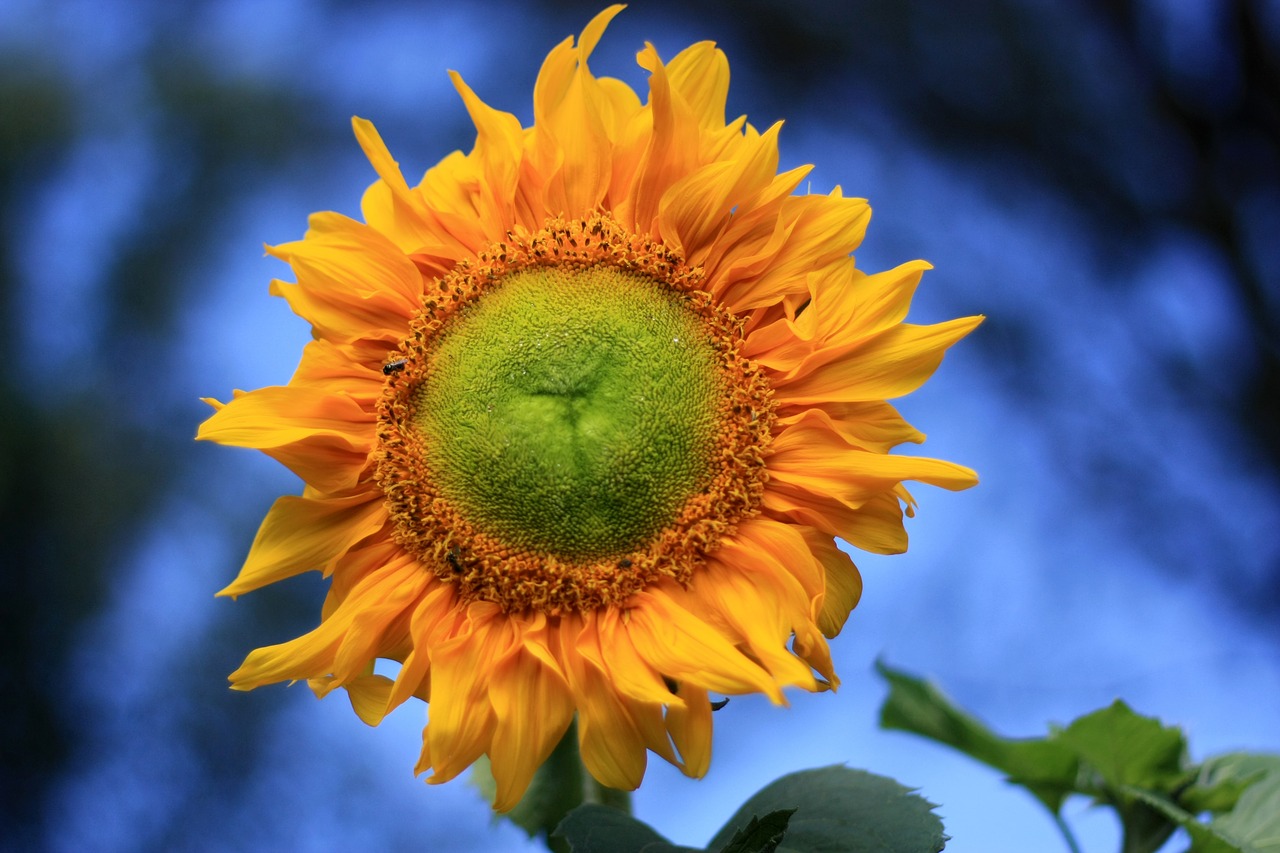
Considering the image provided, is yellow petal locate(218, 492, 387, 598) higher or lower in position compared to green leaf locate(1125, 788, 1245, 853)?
lower

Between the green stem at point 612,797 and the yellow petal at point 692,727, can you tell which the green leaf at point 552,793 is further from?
the yellow petal at point 692,727

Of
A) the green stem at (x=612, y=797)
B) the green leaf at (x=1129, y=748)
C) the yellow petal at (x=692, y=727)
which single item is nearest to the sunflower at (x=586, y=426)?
the yellow petal at (x=692, y=727)

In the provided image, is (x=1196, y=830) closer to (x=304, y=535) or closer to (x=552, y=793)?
(x=552, y=793)

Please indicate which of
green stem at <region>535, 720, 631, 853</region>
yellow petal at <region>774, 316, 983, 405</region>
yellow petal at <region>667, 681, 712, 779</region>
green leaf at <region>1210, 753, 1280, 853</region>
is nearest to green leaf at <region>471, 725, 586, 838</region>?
green stem at <region>535, 720, 631, 853</region>

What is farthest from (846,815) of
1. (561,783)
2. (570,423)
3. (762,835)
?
(570,423)

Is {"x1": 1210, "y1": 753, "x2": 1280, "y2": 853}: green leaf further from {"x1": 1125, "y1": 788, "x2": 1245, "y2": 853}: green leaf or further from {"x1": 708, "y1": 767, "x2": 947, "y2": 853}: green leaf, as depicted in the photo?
{"x1": 708, "y1": 767, "x2": 947, "y2": 853}: green leaf

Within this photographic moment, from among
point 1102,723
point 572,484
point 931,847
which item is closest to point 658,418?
point 572,484

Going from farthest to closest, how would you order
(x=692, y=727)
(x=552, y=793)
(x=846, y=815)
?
(x=552, y=793) → (x=846, y=815) → (x=692, y=727)

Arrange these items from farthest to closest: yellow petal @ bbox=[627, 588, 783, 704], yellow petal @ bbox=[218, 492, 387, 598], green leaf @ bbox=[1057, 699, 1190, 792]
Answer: green leaf @ bbox=[1057, 699, 1190, 792], yellow petal @ bbox=[218, 492, 387, 598], yellow petal @ bbox=[627, 588, 783, 704]
